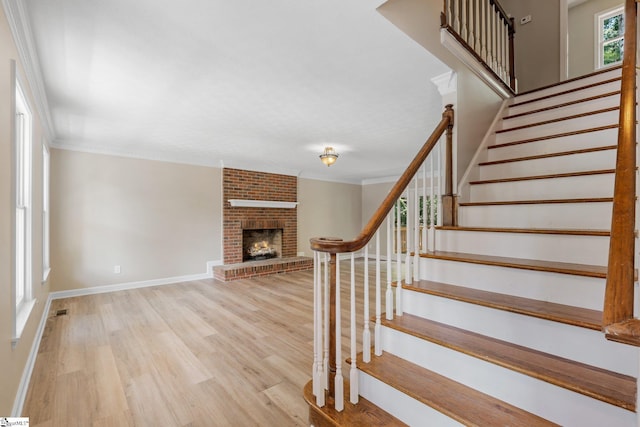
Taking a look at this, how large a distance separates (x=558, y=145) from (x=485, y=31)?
1.30 meters

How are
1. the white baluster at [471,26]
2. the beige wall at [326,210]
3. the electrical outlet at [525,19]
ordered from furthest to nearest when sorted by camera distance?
1. the beige wall at [326,210]
2. the electrical outlet at [525,19]
3. the white baluster at [471,26]

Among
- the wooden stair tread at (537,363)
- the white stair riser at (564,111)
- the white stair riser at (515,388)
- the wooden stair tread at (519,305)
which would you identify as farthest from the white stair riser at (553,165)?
the white stair riser at (515,388)

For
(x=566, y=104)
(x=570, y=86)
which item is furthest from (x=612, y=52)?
(x=566, y=104)

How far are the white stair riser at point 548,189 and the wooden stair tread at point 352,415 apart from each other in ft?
6.17

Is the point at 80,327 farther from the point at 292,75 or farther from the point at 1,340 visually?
the point at 292,75

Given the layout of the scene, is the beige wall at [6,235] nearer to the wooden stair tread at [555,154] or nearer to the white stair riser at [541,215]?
the white stair riser at [541,215]

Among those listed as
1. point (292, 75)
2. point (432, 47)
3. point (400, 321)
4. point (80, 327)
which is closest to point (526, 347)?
point (400, 321)

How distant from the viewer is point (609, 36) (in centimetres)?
434

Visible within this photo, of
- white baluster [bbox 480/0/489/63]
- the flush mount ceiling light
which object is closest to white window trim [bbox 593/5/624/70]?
white baluster [bbox 480/0/489/63]

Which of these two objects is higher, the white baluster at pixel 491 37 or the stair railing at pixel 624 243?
the white baluster at pixel 491 37

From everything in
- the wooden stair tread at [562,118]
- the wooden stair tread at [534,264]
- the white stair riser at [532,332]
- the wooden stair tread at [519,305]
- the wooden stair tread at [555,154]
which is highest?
the wooden stair tread at [562,118]

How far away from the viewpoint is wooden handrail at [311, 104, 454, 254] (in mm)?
1426

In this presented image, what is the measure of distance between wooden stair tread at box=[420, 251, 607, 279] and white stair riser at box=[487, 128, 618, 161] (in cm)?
125

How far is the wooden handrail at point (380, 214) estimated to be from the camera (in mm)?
1426
